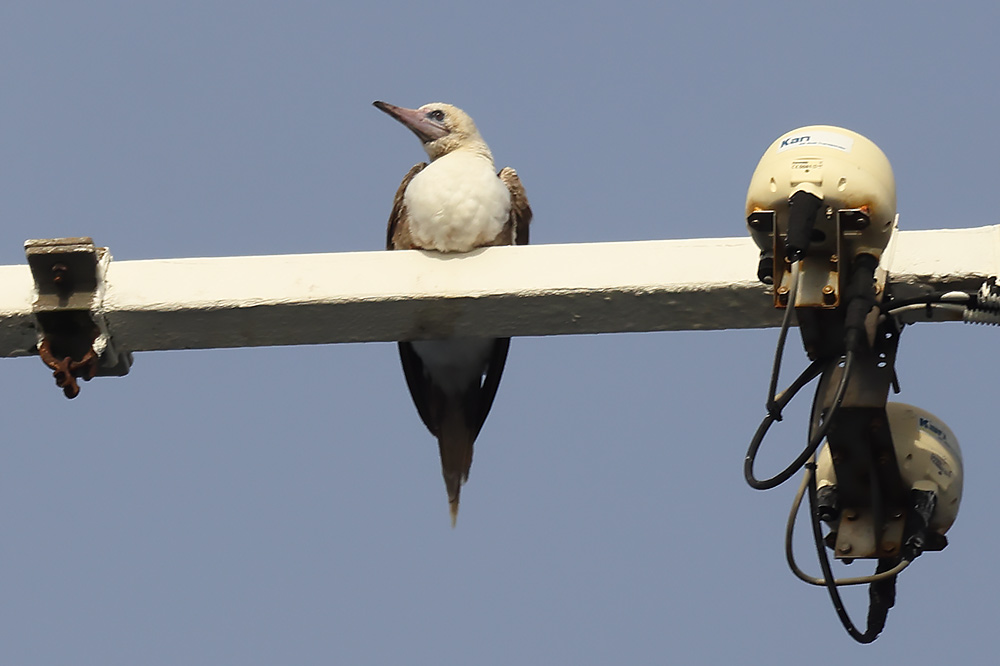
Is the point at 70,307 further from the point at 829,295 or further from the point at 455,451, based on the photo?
the point at 829,295

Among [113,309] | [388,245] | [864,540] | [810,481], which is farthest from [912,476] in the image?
[388,245]

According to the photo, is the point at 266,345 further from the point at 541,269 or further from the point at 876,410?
the point at 876,410

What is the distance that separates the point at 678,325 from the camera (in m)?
4.03

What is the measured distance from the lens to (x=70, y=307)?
412 centimetres

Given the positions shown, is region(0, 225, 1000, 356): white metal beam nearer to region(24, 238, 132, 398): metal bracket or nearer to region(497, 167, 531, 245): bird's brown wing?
region(24, 238, 132, 398): metal bracket

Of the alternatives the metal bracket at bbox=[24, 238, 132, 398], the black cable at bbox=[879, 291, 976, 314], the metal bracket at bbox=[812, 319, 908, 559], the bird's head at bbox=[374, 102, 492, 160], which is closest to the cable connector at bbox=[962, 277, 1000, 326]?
the black cable at bbox=[879, 291, 976, 314]

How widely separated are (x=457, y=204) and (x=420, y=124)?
1.65m

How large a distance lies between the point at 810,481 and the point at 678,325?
71 centimetres

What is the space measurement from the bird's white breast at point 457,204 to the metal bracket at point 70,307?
2.83 feet

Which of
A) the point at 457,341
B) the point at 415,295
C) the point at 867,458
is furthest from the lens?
the point at 457,341

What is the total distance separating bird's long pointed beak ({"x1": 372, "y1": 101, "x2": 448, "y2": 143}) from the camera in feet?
22.1

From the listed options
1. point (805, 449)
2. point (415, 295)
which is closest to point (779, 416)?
point (805, 449)

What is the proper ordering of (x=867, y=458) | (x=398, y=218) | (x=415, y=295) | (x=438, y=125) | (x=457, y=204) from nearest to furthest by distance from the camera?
(x=867, y=458) < (x=415, y=295) < (x=457, y=204) < (x=398, y=218) < (x=438, y=125)

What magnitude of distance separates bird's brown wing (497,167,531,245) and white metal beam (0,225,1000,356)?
5.62 feet
